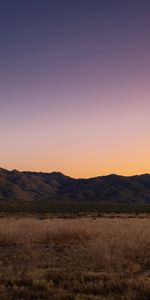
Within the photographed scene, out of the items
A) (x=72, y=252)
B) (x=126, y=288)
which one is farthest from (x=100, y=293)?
(x=72, y=252)

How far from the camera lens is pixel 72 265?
12508 millimetres

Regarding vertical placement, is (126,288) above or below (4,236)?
below

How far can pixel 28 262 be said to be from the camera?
516 inches

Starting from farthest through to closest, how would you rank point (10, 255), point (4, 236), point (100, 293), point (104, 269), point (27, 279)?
point (4, 236), point (10, 255), point (104, 269), point (27, 279), point (100, 293)

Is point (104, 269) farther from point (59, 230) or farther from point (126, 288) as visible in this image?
point (59, 230)

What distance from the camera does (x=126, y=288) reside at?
9.19 meters

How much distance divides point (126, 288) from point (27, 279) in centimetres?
225

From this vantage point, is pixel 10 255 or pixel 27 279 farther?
pixel 10 255

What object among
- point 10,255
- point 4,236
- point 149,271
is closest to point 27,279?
point 149,271

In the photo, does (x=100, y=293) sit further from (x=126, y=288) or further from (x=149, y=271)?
(x=149, y=271)

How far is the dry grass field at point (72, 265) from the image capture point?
906 centimetres

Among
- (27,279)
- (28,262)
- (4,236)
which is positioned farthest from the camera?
(4,236)

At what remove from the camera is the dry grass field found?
9.06m

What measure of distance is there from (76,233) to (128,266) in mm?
7053
